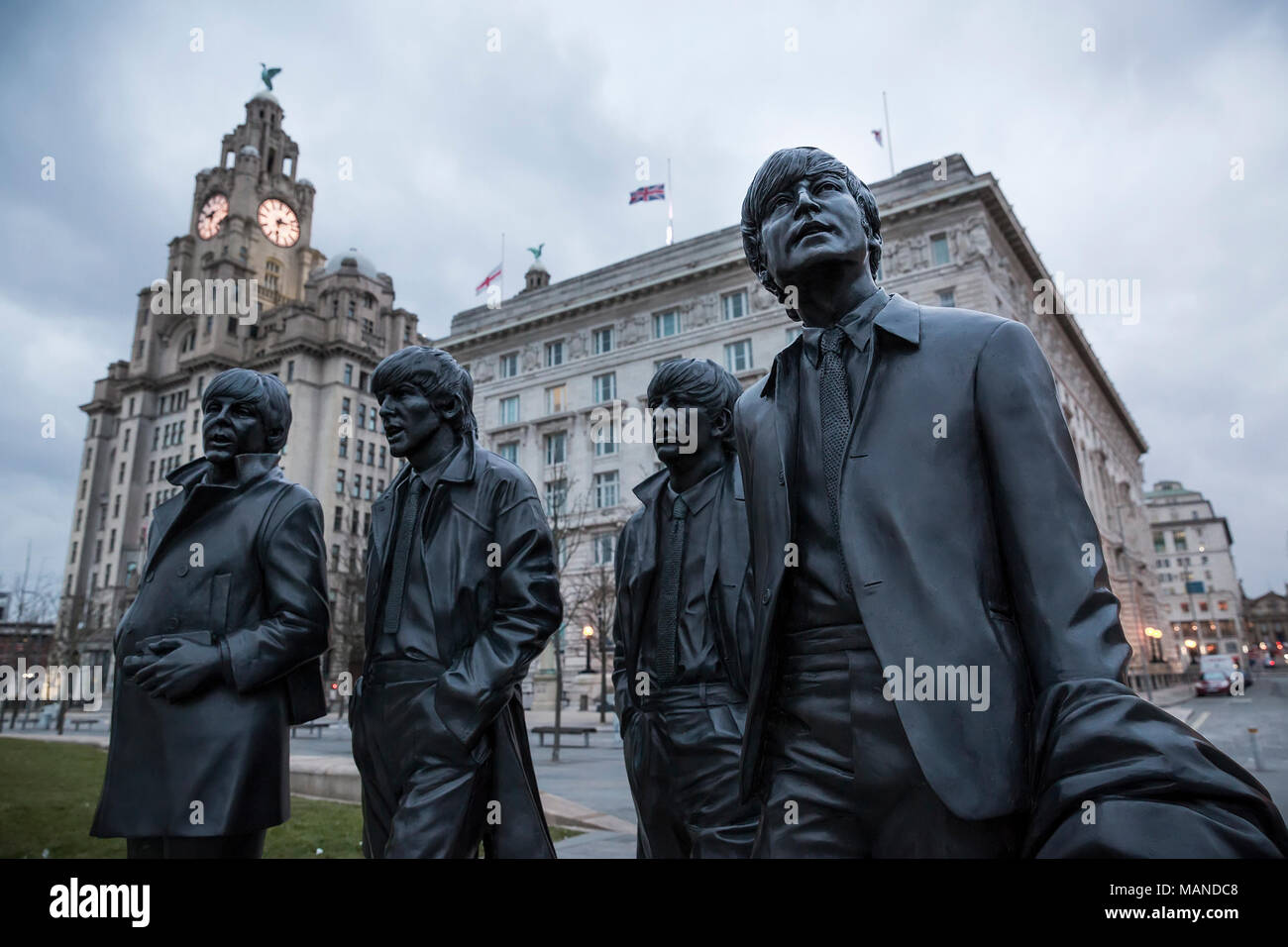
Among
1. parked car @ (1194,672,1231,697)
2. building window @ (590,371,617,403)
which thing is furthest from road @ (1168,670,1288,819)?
building window @ (590,371,617,403)

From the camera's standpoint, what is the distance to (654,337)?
42.6m

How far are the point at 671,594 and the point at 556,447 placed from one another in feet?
134

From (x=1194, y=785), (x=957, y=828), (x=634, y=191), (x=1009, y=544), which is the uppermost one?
(x=634, y=191)

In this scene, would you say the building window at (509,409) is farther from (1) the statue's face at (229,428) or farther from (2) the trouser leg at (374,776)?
(2) the trouser leg at (374,776)

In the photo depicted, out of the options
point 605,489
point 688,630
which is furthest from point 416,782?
point 605,489

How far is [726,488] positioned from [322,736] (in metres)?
29.0

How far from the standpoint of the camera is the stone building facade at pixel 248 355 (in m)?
65.9

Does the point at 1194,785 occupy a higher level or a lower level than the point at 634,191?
lower

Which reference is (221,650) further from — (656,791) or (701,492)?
(701,492)

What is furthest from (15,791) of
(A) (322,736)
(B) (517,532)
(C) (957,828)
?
(A) (322,736)

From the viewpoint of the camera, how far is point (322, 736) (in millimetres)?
29125

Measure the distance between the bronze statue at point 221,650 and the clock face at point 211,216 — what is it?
8632 centimetres
